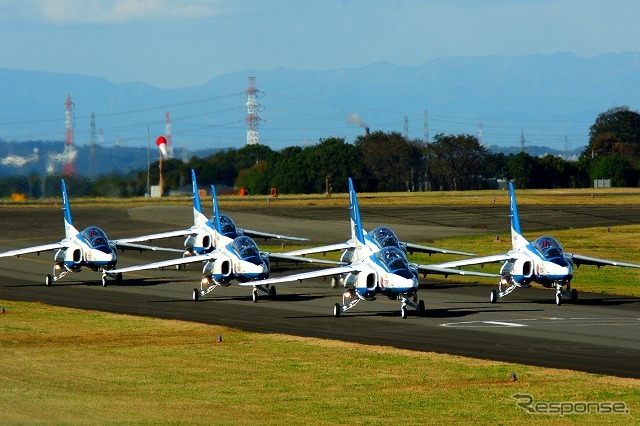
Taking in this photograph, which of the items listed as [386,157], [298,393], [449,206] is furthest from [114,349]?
[386,157]

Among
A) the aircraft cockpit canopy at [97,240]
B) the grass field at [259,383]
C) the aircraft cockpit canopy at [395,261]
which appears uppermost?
the aircraft cockpit canopy at [97,240]

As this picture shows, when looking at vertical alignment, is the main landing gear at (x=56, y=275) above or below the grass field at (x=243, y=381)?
above

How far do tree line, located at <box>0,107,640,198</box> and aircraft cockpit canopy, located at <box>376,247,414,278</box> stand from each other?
93.0 meters

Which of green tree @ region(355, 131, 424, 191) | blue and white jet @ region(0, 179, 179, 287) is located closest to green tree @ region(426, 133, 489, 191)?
green tree @ region(355, 131, 424, 191)

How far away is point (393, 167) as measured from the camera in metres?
168

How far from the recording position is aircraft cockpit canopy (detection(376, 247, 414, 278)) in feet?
139

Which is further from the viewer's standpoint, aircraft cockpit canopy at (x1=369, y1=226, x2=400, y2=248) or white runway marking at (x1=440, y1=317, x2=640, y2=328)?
aircraft cockpit canopy at (x1=369, y1=226, x2=400, y2=248)

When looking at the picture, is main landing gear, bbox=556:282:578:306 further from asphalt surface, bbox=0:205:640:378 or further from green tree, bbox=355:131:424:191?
green tree, bbox=355:131:424:191

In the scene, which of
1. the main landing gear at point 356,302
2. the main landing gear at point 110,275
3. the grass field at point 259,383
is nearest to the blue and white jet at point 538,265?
the main landing gear at point 356,302

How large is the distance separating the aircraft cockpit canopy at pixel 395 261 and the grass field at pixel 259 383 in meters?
5.80

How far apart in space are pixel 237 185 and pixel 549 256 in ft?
345

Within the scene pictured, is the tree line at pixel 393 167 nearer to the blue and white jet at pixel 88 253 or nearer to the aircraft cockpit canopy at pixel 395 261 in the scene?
the blue and white jet at pixel 88 253

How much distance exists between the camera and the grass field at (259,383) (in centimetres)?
2548

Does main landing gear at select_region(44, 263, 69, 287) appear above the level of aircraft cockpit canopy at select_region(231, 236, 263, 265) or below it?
below
